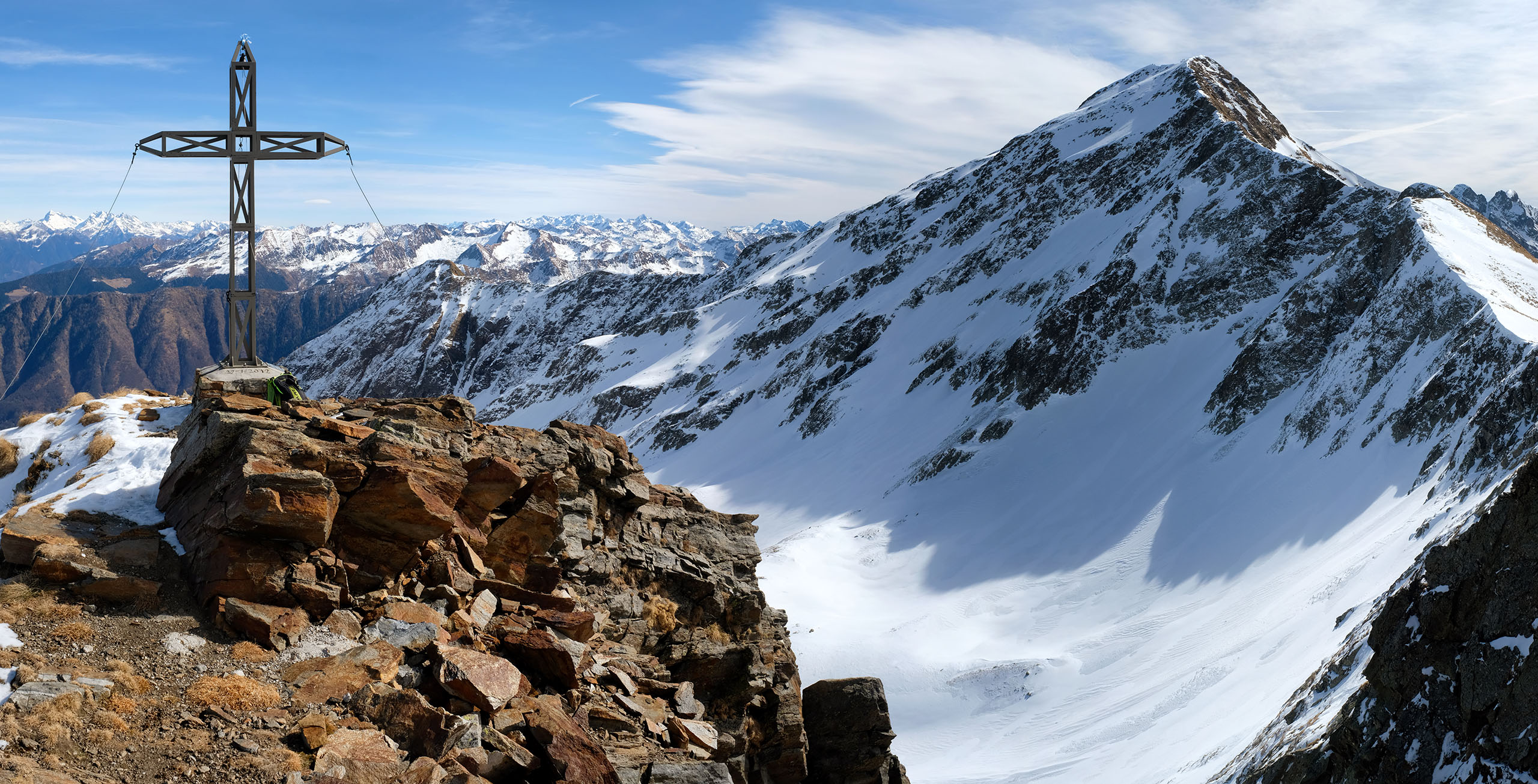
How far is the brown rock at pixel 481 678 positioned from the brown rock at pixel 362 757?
1080mm

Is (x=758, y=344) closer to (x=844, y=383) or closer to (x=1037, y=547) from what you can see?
(x=844, y=383)

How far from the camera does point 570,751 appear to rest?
10.5 metres

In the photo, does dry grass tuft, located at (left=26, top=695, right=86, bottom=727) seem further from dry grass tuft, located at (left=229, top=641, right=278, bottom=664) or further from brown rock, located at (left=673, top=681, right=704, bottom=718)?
brown rock, located at (left=673, top=681, right=704, bottom=718)

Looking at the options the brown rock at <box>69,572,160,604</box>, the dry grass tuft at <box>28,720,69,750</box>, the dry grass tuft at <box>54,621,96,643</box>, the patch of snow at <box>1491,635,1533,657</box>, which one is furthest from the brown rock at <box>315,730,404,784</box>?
the patch of snow at <box>1491,635,1533,657</box>

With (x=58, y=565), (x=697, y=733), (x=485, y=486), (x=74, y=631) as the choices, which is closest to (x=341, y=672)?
(x=74, y=631)

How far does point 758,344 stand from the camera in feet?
488

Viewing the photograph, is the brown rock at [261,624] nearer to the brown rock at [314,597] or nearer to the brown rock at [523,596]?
the brown rock at [314,597]

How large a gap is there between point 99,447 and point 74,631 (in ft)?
19.6

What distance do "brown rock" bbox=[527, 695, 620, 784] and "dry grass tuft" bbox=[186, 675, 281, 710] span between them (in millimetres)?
2999

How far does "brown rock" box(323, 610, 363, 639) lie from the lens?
39.2ft

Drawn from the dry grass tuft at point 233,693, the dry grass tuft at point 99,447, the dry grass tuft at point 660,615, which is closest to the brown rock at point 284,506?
the dry grass tuft at point 233,693

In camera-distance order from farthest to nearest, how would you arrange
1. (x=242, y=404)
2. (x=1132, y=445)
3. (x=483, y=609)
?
(x=1132, y=445)
(x=242, y=404)
(x=483, y=609)

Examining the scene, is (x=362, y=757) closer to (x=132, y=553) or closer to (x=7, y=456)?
(x=132, y=553)

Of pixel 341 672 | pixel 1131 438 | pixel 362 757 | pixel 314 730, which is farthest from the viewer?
pixel 1131 438
